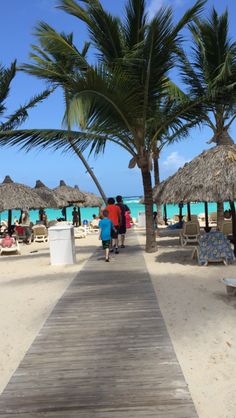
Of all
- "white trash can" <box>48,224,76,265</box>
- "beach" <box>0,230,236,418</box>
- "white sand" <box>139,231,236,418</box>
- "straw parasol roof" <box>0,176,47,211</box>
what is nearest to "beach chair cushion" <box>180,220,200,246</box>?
"beach" <box>0,230,236,418</box>

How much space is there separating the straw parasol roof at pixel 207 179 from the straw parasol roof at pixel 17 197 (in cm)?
765

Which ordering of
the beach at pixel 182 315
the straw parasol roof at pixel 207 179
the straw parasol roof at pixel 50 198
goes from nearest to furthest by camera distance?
the beach at pixel 182 315, the straw parasol roof at pixel 207 179, the straw parasol roof at pixel 50 198

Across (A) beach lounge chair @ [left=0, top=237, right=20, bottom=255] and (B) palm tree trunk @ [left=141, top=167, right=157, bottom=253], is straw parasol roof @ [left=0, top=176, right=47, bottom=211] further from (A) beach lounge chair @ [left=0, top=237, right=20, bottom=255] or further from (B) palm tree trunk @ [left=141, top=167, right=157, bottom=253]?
(B) palm tree trunk @ [left=141, top=167, right=157, bottom=253]

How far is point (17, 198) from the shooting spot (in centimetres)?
1611

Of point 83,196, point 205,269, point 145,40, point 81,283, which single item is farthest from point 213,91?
point 83,196

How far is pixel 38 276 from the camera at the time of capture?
338 inches

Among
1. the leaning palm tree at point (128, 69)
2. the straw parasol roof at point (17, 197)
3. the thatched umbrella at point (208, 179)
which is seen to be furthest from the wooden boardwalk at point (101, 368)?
the straw parasol roof at point (17, 197)

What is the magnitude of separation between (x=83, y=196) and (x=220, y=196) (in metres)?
15.9

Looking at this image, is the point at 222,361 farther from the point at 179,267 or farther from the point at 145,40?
the point at 145,40

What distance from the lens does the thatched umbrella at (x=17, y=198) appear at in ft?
52.2

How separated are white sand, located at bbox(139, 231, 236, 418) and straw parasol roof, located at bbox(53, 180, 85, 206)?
14530 millimetres

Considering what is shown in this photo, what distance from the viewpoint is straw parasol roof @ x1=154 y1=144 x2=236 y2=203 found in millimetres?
8594

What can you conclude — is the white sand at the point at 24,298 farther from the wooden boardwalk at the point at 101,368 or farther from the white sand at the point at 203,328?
the white sand at the point at 203,328

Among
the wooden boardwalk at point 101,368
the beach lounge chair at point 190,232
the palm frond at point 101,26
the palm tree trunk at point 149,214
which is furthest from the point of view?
the beach lounge chair at point 190,232
